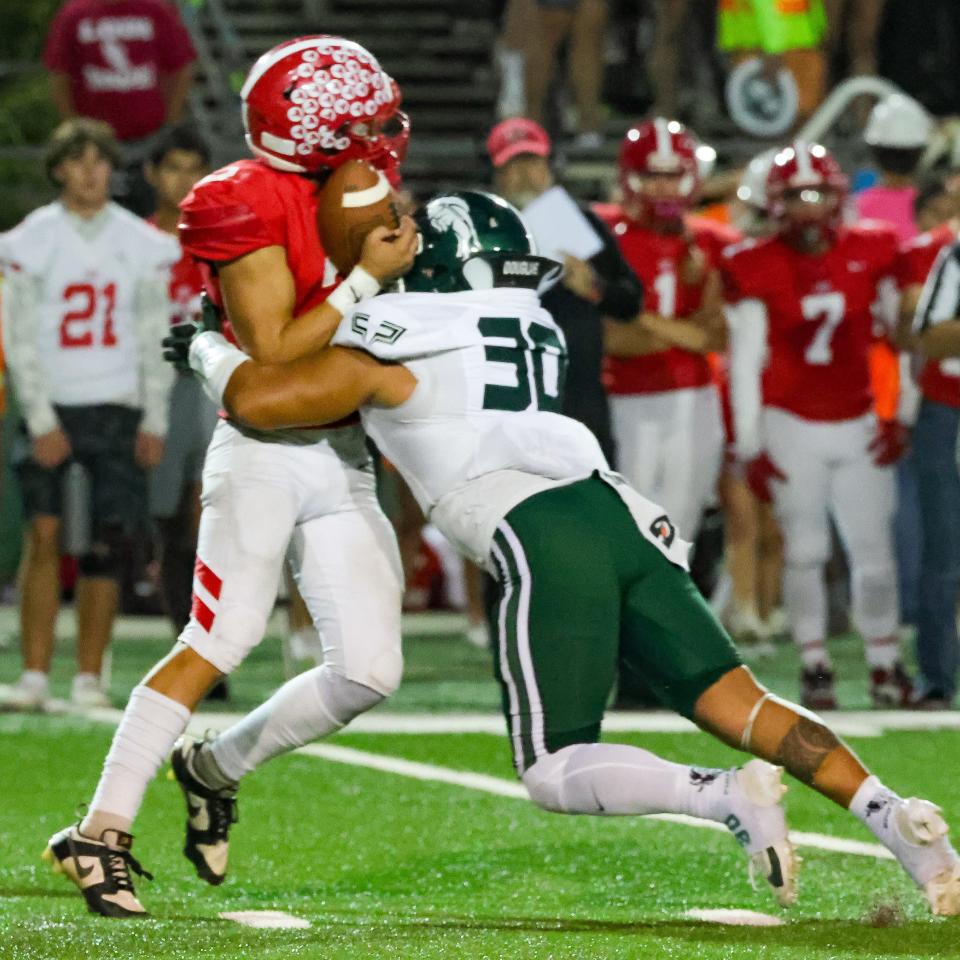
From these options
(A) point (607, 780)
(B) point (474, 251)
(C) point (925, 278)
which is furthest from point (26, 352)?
(A) point (607, 780)

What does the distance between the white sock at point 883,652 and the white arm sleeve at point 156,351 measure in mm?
2528

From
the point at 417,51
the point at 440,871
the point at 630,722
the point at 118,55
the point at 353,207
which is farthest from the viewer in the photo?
the point at 417,51

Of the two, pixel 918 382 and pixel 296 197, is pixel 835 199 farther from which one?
pixel 296 197

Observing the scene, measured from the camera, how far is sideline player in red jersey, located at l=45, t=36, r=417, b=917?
484 centimetres

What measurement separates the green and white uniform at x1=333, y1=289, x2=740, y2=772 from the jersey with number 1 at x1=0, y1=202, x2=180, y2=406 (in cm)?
363

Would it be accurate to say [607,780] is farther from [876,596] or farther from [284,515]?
[876,596]

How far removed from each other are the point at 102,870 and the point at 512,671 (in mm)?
918

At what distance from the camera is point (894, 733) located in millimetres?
7715

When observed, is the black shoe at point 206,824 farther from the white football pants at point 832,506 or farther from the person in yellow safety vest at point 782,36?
the person in yellow safety vest at point 782,36

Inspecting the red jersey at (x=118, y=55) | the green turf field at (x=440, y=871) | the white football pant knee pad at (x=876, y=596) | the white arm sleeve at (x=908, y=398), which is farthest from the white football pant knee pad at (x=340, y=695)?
the red jersey at (x=118, y=55)

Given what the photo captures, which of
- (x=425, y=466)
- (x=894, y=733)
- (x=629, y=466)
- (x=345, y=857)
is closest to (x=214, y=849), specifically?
(x=345, y=857)

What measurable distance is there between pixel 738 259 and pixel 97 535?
7.72 feet

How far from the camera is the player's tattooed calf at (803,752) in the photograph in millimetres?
4492

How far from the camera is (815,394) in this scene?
8258 millimetres
